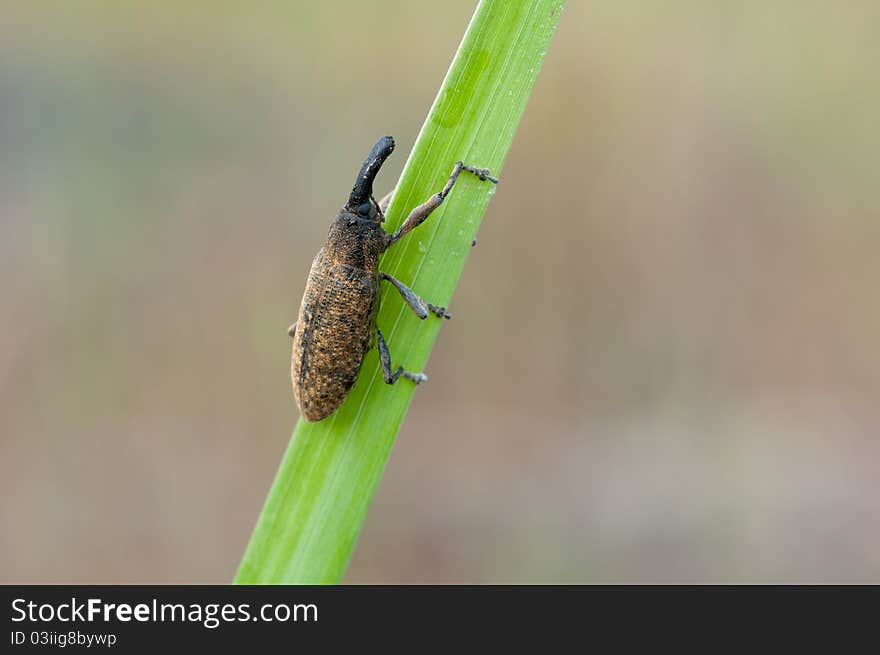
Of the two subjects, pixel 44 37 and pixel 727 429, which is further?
pixel 44 37

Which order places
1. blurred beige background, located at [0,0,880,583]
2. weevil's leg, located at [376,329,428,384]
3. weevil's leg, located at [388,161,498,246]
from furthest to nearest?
blurred beige background, located at [0,0,880,583]
weevil's leg, located at [376,329,428,384]
weevil's leg, located at [388,161,498,246]

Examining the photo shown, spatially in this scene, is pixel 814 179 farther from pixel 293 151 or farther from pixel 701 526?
pixel 293 151

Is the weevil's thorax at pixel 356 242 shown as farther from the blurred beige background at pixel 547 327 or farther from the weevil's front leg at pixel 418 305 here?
the blurred beige background at pixel 547 327

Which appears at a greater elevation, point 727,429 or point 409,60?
point 409,60

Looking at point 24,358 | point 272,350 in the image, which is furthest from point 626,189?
point 24,358

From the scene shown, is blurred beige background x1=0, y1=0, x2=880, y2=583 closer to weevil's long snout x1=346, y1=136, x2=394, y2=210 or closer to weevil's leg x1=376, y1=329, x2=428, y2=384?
weevil's long snout x1=346, y1=136, x2=394, y2=210

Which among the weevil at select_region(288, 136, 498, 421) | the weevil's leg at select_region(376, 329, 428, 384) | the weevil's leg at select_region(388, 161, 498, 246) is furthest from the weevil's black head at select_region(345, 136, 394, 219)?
the weevil's leg at select_region(376, 329, 428, 384)

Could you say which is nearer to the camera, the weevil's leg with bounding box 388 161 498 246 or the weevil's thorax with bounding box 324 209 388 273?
the weevil's leg with bounding box 388 161 498 246
